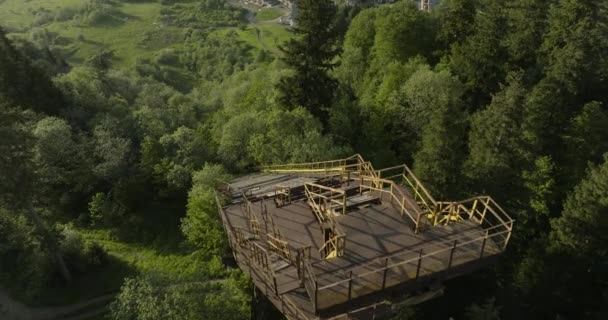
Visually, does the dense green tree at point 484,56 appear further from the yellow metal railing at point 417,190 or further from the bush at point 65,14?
the bush at point 65,14

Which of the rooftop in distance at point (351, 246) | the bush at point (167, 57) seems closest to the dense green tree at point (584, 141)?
the rooftop in distance at point (351, 246)

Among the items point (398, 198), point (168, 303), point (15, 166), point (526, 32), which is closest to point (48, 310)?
point (15, 166)

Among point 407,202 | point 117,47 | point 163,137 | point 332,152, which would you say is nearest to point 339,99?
point 332,152

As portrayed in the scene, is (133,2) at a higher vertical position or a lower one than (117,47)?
higher

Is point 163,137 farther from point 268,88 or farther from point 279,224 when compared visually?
point 279,224

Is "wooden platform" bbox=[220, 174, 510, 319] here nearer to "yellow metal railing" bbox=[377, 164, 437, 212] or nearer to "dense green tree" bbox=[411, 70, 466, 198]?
"yellow metal railing" bbox=[377, 164, 437, 212]
